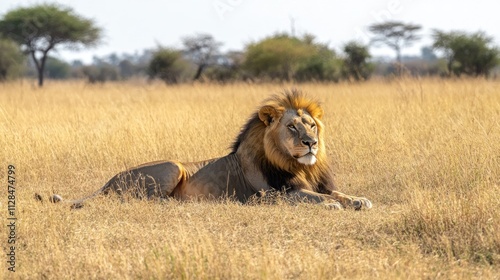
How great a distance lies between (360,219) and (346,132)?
12.3 ft

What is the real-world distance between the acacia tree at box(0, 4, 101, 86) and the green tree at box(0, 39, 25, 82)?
247 centimetres

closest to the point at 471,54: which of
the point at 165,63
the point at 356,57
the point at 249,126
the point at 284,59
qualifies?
the point at 356,57

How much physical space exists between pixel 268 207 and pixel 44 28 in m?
25.8

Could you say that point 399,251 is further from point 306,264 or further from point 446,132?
point 446,132

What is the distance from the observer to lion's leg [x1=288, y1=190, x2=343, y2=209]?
6.57m

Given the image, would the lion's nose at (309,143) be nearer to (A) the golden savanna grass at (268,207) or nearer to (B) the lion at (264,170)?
(B) the lion at (264,170)

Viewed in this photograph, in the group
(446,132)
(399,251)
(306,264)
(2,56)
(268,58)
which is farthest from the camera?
(2,56)

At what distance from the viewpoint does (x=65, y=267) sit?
481 centimetres

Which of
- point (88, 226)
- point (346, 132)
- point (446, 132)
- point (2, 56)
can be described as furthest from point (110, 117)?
point (2, 56)

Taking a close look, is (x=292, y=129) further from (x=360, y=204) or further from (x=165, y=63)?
(x=165, y=63)

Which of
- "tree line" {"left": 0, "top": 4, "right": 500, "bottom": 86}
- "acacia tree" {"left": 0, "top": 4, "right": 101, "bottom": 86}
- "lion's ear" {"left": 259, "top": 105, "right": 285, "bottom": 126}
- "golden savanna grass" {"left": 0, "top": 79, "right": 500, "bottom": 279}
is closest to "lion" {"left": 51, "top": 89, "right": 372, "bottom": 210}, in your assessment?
"lion's ear" {"left": 259, "top": 105, "right": 285, "bottom": 126}

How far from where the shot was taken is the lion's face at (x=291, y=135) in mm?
6625

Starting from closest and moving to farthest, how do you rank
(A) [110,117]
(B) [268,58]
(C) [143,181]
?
(C) [143,181] → (A) [110,117] → (B) [268,58]

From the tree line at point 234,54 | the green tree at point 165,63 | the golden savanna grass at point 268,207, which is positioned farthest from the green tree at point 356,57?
the golden savanna grass at point 268,207
